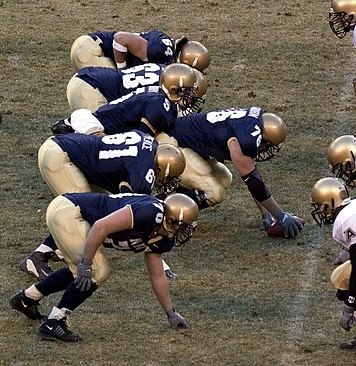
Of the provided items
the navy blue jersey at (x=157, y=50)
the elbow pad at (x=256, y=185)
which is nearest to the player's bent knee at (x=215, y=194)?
the elbow pad at (x=256, y=185)

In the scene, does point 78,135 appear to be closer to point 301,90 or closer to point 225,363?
point 225,363

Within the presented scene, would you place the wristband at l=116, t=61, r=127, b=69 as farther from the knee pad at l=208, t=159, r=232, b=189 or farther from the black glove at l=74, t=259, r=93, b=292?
the black glove at l=74, t=259, r=93, b=292

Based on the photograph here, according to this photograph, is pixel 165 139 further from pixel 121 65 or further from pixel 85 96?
pixel 121 65

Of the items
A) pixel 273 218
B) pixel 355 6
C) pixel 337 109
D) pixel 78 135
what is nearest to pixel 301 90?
pixel 337 109

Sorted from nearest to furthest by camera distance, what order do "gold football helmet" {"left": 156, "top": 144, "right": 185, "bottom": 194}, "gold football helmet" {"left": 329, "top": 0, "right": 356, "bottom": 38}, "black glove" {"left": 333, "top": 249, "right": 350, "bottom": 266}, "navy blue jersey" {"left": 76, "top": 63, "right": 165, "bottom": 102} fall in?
"gold football helmet" {"left": 156, "top": 144, "right": 185, "bottom": 194} → "black glove" {"left": 333, "top": 249, "right": 350, "bottom": 266} → "navy blue jersey" {"left": 76, "top": 63, "right": 165, "bottom": 102} → "gold football helmet" {"left": 329, "top": 0, "right": 356, "bottom": 38}

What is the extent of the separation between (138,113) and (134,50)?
4.52 feet

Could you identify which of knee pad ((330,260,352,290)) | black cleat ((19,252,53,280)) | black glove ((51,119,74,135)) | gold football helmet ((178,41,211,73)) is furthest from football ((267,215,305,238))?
knee pad ((330,260,352,290))

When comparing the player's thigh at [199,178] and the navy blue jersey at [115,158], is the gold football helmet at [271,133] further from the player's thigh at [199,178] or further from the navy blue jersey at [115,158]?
the navy blue jersey at [115,158]

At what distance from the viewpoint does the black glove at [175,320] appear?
6789mm

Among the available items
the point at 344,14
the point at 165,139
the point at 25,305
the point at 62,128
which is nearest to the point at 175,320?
the point at 25,305

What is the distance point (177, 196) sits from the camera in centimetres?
654

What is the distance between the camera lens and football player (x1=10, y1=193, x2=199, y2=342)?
21.1 ft

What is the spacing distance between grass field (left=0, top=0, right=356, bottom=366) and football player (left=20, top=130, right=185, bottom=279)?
50 cm

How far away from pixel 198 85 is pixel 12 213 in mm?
1545
